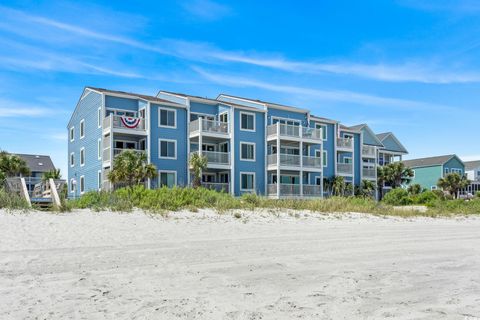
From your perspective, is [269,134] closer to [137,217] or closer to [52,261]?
[137,217]

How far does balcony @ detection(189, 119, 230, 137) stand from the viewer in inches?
1462

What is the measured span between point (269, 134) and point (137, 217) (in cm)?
2639

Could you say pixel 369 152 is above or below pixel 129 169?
above

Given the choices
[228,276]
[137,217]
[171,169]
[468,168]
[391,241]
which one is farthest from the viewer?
[468,168]

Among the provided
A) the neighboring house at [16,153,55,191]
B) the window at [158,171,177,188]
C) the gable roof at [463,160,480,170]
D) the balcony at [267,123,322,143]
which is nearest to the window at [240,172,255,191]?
the balcony at [267,123,322,143]

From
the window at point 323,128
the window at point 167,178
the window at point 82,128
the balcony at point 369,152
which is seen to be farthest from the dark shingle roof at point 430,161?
the window at point 82,128

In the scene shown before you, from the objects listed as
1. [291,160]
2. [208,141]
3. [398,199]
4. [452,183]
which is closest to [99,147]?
[208,141]

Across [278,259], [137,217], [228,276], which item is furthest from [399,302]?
[137,217]

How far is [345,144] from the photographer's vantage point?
159 ft

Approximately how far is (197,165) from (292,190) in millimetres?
9732

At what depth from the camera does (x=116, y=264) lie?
→ 9008mm

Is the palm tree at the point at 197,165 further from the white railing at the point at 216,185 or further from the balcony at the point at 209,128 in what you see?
the balcony at the point at 209,128

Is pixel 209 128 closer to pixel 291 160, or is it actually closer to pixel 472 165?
pixel 291 160

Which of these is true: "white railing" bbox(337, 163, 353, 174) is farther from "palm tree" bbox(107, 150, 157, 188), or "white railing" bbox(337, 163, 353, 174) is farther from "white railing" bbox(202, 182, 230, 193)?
"palm tree" bbox(107, 150, 157, 188)
